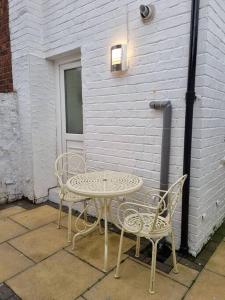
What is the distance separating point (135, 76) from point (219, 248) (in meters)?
1.83

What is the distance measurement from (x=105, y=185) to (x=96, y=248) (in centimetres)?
65

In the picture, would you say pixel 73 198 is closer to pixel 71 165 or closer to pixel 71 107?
pixel 71 165

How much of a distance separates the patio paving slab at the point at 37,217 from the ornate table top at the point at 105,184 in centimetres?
87

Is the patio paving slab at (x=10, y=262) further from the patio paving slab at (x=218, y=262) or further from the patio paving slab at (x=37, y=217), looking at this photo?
the patio paving slab at (x=218, y=262)

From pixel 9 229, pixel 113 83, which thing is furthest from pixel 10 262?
pixel 113 83

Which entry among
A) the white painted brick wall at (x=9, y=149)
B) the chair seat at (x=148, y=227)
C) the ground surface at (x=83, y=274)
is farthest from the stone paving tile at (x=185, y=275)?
the white painted brick wall at (x=9, y=149)

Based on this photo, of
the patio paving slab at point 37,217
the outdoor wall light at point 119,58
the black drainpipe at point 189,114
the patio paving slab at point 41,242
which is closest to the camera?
the black drainpipe at point 189,114

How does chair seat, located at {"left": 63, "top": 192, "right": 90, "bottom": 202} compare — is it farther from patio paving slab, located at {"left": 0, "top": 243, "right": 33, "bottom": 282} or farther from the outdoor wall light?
the outdoor wall light

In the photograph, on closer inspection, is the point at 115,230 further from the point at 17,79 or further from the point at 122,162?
the point at 17,79

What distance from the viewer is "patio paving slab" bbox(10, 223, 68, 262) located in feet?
7.12

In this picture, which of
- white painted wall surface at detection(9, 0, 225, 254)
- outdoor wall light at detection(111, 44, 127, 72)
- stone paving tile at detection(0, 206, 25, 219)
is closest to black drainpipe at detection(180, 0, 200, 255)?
white painted wall surface at detection(9, 0, 225, 254)

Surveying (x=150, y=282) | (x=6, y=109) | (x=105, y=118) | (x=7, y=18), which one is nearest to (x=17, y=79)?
(x=6, y=109)

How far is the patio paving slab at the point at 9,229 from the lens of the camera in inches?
97.3

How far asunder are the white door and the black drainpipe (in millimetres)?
1555
